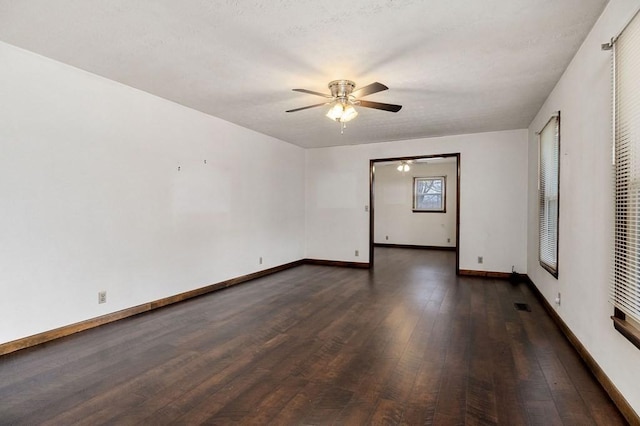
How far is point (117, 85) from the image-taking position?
3.38m

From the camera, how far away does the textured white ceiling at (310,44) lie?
210cm

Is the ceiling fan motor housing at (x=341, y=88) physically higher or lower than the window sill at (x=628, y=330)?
higher

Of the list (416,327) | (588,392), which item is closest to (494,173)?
(416,327)

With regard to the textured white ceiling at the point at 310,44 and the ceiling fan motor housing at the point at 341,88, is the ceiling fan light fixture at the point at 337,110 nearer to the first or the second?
the ceiling fan motor housing at the point at 341,88

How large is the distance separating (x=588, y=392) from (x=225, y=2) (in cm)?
334

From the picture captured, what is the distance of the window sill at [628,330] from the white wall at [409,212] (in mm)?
7410

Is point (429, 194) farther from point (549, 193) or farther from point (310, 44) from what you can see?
point (310, 44)

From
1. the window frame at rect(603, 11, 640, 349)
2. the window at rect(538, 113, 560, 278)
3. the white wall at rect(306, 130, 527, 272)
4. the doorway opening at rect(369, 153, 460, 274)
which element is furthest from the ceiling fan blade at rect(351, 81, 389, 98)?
the doorway opening at rect(369, 153, 460, 274)

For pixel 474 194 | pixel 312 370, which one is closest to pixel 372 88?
pixel 312 370

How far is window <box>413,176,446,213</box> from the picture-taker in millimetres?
9281

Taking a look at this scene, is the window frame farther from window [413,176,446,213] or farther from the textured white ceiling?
window [413,176,446,213]

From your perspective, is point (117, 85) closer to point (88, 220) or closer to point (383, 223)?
point (88, 220)

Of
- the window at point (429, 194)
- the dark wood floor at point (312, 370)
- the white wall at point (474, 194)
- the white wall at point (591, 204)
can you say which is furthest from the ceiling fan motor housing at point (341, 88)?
the window at point (429, 194)

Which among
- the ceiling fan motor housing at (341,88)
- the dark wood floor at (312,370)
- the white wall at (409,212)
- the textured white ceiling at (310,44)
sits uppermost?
the textured white ceiling at (310,44)
